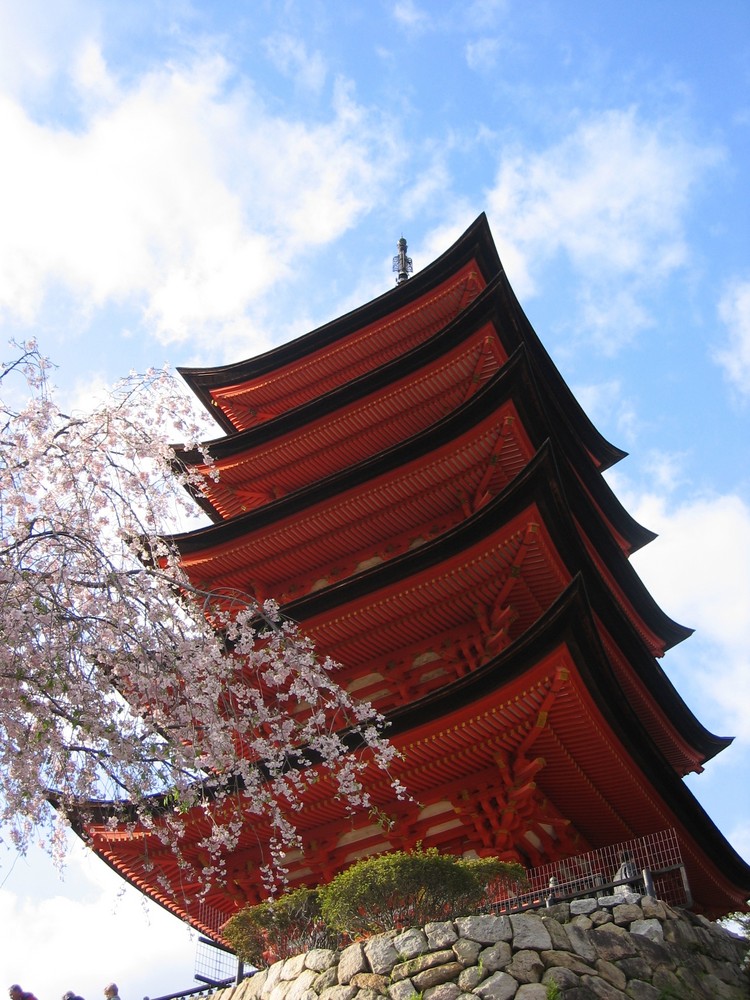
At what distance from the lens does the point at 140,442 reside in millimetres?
8984

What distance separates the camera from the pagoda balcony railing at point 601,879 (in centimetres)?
975

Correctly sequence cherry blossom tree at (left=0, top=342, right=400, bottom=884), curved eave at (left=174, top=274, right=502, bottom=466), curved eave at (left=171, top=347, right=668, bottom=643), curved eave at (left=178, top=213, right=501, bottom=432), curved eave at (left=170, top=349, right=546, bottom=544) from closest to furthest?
cherry blossom tree at (left=0, top=342, right=400, bottom=884), curved eave at (left=170, top=349, right=546, bottom=544), curved eave at (left=171, top=347, right=668, bottom=643), curved eave at (left=174, top=274, right=502, bottom=466), curved eave at (left=178, top=213, right=501, bottom=432)

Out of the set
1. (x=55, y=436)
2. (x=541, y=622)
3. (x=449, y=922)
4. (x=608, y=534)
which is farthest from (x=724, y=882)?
(x=55, y=436)

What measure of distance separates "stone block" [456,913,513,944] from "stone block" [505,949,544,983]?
0.71 ft

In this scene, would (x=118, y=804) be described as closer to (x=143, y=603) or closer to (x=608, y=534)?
(x=143, y=603)

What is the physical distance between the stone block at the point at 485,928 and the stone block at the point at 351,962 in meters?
0.96

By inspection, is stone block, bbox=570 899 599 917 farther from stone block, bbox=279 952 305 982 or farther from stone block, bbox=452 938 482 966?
stone block, bbox=279 952 305 982

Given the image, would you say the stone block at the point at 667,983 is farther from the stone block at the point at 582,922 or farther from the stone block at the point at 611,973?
the stone block at the point at 582,922

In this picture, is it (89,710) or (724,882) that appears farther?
(724,882)

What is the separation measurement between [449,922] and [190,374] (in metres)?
14.0

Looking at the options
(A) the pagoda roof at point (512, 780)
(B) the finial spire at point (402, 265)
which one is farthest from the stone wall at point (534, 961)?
(B) the finial spire at point (402, 265)

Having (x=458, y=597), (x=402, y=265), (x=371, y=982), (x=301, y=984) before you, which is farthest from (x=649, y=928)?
(x=402, y=265)

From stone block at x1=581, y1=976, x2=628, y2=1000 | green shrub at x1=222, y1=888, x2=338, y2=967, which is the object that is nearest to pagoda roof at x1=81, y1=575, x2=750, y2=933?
green shrub at x1=222, y1=888, x2=338, y2=967

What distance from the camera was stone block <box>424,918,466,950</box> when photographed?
348 inches
